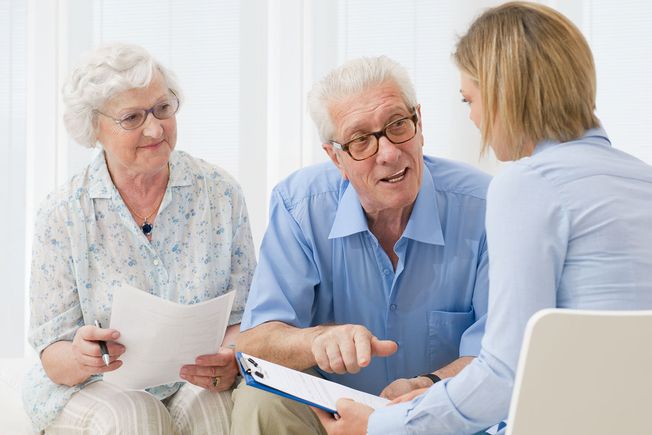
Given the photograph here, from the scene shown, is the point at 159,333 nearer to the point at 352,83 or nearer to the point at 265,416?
the point at 265,416

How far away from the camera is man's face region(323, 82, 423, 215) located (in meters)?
1.83

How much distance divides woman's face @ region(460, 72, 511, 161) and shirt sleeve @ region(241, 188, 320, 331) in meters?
0.66

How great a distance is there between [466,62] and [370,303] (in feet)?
2.43

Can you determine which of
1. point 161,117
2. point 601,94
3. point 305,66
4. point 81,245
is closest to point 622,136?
point 601,94

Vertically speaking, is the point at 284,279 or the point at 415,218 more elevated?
the point at 415,218

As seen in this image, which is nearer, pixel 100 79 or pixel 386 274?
pixel 386 274

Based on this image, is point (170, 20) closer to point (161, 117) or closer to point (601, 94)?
point (161, 117)

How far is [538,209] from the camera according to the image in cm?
117

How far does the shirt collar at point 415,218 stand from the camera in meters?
1.90

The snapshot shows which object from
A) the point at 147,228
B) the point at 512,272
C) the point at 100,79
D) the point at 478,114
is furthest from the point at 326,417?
the point at 100,79

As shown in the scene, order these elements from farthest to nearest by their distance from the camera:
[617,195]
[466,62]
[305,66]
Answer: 1. [305,66]
2. [466,62]
3. [617,195]

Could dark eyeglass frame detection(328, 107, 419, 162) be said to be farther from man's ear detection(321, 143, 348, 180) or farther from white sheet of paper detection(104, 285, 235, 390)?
white sheet of paper detection(104, 285, 235, 390)

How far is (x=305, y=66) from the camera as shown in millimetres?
3229

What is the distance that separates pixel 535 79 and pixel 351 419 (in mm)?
634
